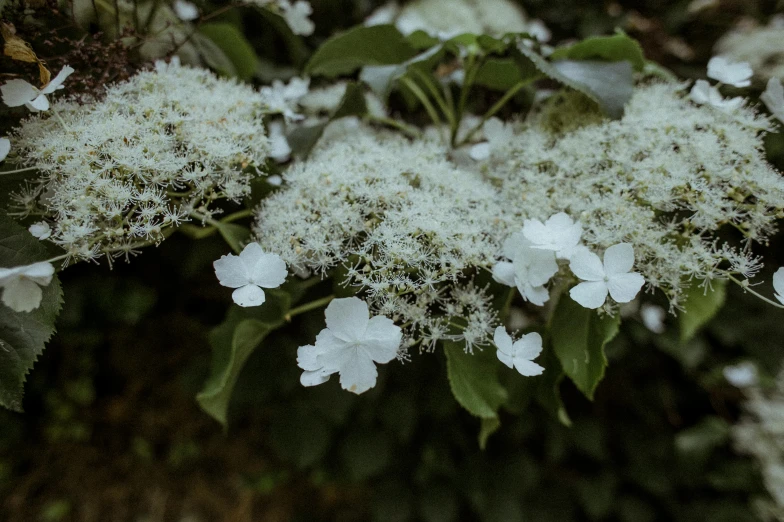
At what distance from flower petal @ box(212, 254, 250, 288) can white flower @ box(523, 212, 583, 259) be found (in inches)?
12.6

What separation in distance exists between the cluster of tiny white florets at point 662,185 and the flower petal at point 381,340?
0.25 m

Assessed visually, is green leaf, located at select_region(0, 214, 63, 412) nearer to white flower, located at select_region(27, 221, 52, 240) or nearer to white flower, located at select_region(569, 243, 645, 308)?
white flower, located at select_region(27, 221, 52, 240)

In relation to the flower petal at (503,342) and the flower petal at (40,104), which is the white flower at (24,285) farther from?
the flower petal at (503,342)

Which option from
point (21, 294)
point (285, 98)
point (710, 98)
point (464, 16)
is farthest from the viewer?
point (464, 16)

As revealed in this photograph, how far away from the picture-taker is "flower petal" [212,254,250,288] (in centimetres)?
50

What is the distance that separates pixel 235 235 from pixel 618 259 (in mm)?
473

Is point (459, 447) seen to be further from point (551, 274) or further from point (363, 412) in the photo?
point (551, 274)

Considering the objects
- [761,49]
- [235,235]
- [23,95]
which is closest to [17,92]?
[23,95]

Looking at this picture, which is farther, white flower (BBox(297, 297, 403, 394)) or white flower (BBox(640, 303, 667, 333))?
white flower (BBox(640, 303, 667, 333))

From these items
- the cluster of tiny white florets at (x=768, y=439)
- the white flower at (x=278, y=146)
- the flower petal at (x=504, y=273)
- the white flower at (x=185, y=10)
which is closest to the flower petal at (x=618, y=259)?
the flower petal at (x=504, y=273)

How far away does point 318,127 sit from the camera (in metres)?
0.74

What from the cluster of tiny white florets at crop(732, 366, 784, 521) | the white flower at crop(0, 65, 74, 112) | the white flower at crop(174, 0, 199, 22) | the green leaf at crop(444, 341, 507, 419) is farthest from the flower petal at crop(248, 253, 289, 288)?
the cluster of tiny white florets at crop(732, 366, 784, 521)

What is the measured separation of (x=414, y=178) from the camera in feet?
2.07

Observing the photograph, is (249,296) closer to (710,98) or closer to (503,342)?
(503,342)
